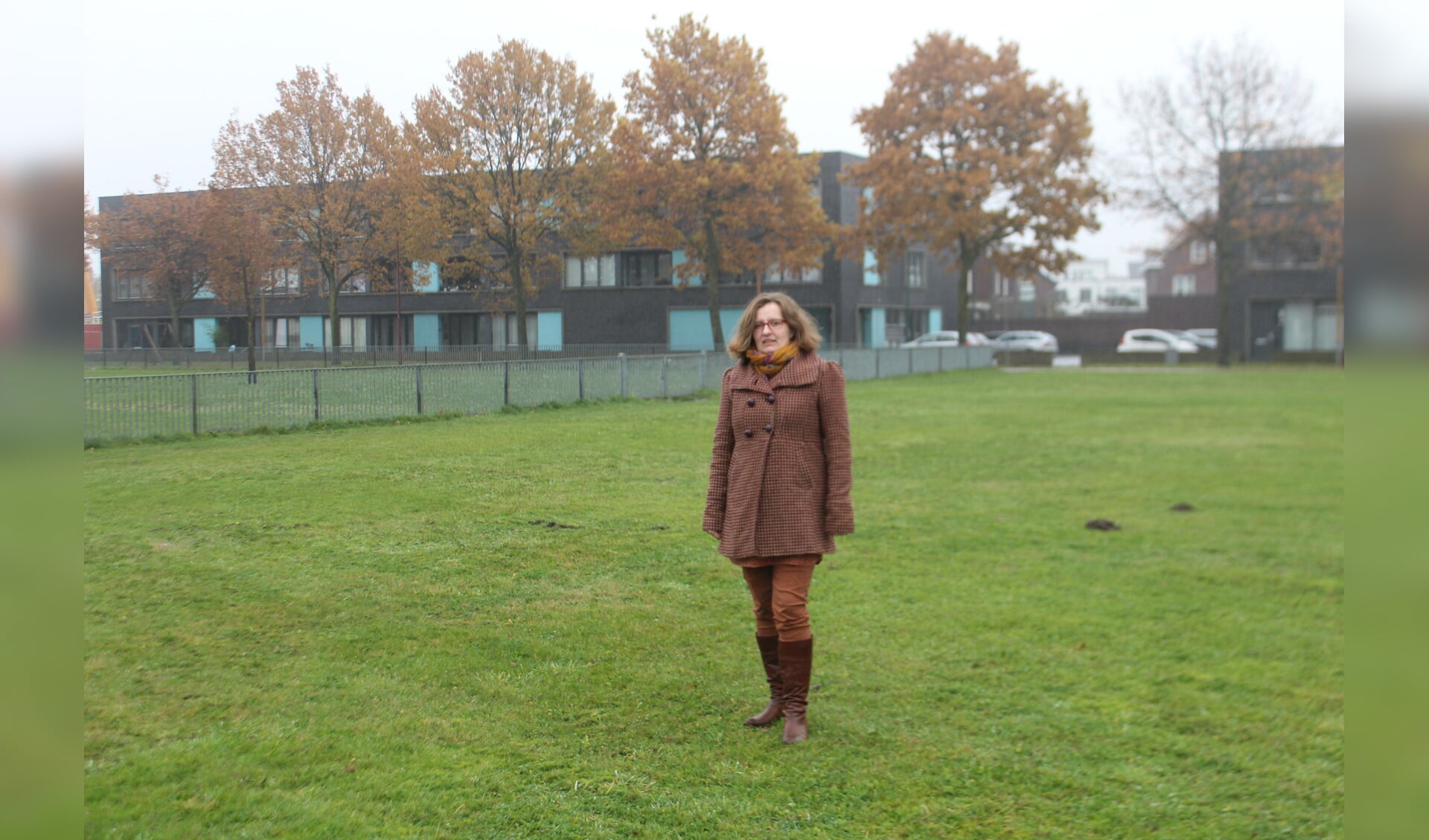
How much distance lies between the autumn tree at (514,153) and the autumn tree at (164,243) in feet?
6.88

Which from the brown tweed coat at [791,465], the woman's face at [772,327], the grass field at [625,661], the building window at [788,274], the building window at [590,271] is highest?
the building window at [788,274]

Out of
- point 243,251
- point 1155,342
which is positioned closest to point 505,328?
point 243,251

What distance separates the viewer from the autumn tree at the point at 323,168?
19.1 ft

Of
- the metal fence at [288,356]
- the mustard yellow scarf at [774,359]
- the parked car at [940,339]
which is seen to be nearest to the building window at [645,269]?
the metal fence at [288,356]

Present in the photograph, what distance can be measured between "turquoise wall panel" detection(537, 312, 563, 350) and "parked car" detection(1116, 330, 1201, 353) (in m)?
33.7

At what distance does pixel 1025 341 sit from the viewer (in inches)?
2039

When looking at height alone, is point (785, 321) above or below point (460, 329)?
below

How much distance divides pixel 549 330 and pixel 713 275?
59.3 ft

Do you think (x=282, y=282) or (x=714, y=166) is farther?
(x=714, y=166)

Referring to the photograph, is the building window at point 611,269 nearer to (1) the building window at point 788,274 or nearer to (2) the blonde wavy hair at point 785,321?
(2) the blonde wavy hair at point 785,321

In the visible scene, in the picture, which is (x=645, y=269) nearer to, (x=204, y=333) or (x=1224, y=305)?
(x=204, y=333)

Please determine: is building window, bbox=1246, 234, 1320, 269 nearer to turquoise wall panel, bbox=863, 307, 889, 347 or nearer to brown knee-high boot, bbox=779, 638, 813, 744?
brown knee-high boot, bbox=779, 638, 813, 744

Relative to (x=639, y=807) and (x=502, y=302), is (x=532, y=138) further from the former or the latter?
(x=639, y=807)
